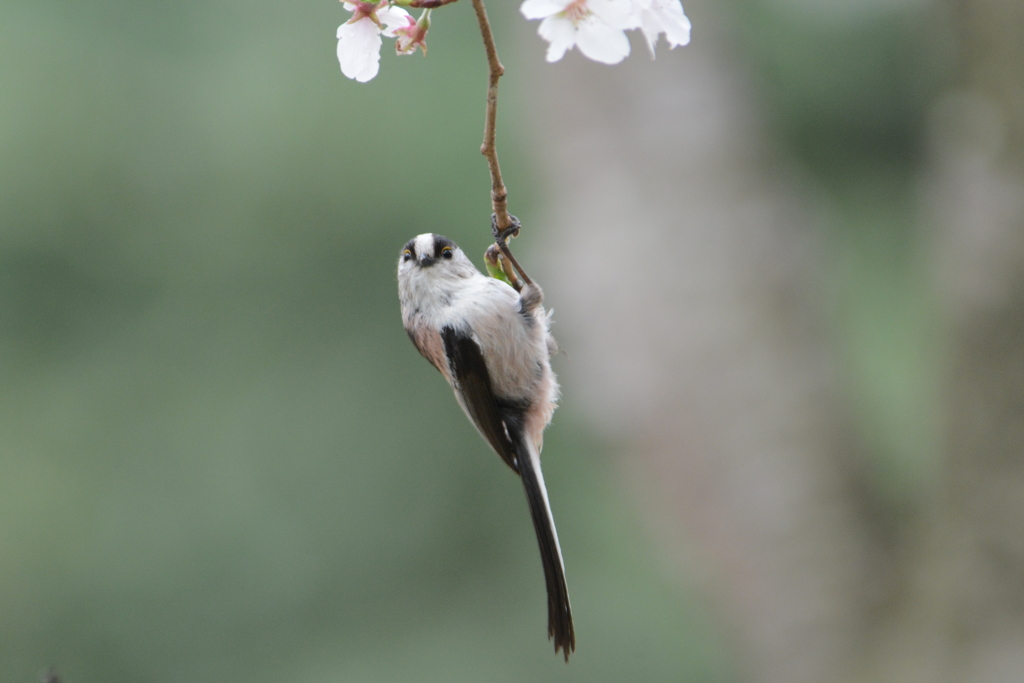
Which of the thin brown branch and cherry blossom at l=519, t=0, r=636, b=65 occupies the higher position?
the thin brown branch

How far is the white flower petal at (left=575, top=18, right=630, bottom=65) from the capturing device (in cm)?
75

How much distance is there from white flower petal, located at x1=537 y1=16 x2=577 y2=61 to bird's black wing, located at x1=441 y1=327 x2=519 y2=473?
64cm

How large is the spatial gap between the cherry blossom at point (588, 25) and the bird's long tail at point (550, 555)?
0.56 m

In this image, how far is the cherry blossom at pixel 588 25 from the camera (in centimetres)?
73

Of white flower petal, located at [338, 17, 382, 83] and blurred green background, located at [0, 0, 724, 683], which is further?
blurred green background, located at [0, 0, 724, 683]

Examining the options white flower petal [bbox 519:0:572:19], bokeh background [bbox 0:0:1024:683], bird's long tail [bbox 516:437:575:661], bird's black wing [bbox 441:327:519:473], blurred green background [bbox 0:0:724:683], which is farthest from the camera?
blurred green background [bbox 0:0:724:683]

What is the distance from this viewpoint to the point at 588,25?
0.76 meters

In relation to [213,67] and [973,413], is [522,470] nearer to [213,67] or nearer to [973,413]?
[973,413]

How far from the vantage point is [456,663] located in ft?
16.6

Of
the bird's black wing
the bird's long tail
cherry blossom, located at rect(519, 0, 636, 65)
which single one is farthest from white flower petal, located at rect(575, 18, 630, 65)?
the bird's black wing

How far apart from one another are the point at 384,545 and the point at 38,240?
2667 millimetres

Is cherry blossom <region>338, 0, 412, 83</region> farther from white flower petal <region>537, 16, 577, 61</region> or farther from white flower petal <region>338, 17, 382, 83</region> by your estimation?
white flower petal <region>537, 16, 577, 61</region>

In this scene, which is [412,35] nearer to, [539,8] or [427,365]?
[539,8]

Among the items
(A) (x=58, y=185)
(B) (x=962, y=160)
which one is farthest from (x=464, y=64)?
(B) (x=962, y=160)
